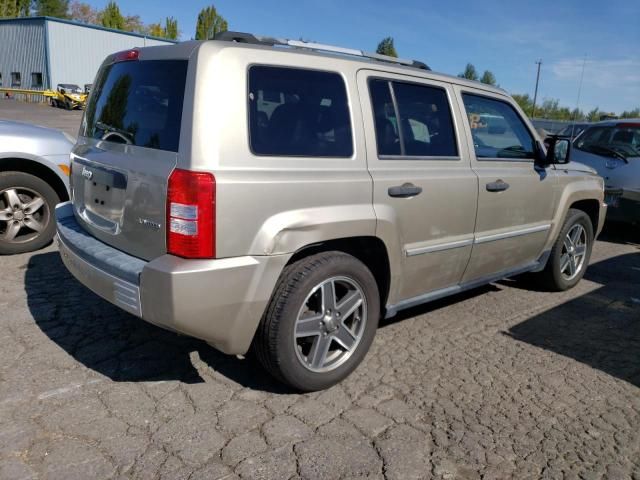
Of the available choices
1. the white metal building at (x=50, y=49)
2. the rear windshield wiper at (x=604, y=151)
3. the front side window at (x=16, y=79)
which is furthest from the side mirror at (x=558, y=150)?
the front side window at (x=16, y=79)

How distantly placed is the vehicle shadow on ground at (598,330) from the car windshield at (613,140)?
273 centimetres

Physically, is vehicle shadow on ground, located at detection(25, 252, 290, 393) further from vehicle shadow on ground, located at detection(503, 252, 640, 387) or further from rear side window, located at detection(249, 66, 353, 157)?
vehicle shadow on ground, located at detection(503, 252, 640, 387)

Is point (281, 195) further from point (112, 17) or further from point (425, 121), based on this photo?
point (112, 17)

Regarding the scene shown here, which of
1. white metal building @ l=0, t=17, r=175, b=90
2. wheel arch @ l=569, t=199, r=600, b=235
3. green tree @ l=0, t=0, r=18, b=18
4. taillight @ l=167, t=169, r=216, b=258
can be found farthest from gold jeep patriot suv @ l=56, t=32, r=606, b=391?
green tree @ l=0, t=0, r=18, b=18

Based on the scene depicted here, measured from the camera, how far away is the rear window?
9.02 feet

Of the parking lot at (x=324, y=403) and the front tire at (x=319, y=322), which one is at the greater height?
the front tire at (x=319, y=322)

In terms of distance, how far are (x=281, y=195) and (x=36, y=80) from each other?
48418 millimetres

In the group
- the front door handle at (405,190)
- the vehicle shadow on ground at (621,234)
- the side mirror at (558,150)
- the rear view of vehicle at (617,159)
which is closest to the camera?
the front door handle at (405,190)

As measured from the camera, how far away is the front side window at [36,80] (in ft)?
143

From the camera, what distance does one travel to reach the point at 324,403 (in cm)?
310

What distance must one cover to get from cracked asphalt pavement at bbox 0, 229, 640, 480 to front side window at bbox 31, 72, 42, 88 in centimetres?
4574

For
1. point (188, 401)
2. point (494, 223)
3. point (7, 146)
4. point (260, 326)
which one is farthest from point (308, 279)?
point (7, 146)

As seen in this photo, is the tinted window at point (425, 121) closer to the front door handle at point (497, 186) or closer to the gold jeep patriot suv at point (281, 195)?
the gold jeep patriot suv at point (281, 195)

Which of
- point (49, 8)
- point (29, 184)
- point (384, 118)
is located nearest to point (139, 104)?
point (384, 118)
